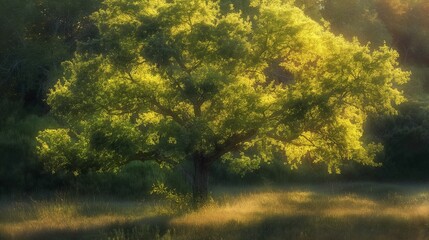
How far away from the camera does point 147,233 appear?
19688 mm

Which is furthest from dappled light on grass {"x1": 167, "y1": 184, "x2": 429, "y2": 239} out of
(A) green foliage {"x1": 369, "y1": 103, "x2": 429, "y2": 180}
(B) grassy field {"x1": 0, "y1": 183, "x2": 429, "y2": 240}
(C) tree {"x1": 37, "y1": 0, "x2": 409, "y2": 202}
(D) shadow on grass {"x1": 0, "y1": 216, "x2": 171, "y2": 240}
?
(A) green foliage {"x1": 369, "y1": 103, "x2": 429, "y2": 180}

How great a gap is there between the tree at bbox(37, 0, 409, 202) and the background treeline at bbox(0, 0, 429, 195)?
13457mm

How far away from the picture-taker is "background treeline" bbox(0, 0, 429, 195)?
4059 centimetres

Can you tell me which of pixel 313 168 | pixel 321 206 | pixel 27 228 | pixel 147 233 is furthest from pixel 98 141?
pixel 313 168

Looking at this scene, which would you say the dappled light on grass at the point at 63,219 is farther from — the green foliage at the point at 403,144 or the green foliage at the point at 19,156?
the green foliage at the point at 403,144

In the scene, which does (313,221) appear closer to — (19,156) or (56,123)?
(19,156)

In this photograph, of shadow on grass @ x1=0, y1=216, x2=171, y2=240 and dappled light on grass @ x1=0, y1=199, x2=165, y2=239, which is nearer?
shadow on grass @ x1=0, y1=216, x2=171, y2=240

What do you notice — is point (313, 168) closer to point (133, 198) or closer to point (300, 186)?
point (300, 186)

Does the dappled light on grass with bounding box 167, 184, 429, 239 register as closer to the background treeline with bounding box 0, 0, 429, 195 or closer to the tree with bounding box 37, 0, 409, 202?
the tree with bounding box 37, 0, 409, 202

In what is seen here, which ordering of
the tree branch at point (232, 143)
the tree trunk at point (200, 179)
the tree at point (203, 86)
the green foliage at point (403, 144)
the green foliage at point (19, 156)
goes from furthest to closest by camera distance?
the green foliage at point (403, 144) → the green foliage at point (19, 156) → the tree trunk at point (200, 179) → the tree branch at point (232, 143) → the tree at point (203, 86)

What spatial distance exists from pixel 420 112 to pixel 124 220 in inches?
1204

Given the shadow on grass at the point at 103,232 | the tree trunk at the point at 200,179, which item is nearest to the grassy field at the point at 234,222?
the shadow on grass at the point at 103,232

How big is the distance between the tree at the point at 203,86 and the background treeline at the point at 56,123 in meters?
13.5

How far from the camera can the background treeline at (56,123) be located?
A: 133 feet
